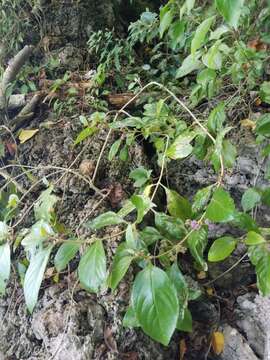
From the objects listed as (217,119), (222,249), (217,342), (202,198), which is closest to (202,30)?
(217,119)

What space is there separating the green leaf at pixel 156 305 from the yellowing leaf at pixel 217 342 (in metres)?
0.61

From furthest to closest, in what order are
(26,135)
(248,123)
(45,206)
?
(26,135)
(248,123)
(45,206)

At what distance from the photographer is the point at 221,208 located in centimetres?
64

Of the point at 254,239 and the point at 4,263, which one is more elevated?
the point at 4,263

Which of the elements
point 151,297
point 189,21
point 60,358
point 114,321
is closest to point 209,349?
point 114,321

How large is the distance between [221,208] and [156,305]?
0.65 ft

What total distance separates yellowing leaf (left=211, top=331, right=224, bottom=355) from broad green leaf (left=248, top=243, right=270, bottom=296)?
50 cm

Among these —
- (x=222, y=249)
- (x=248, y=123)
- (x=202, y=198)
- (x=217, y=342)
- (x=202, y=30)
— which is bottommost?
(x=217, y=342)

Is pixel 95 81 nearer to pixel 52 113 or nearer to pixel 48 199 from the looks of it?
pixel 52 113

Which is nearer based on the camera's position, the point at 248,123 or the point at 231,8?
the point at 231,8

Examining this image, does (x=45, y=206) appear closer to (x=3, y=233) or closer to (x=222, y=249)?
(x=3, y=233)

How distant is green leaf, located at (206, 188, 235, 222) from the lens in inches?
24.9

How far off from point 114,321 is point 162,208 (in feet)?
1.40

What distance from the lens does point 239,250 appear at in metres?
1.26
